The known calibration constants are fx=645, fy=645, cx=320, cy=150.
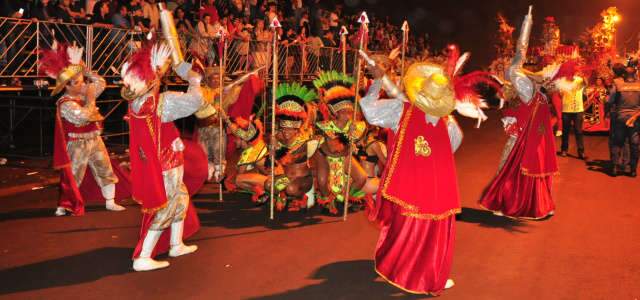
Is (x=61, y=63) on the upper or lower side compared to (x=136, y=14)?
lower

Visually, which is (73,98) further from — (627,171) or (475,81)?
(627,171)

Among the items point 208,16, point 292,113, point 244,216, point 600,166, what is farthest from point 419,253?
point 208,16

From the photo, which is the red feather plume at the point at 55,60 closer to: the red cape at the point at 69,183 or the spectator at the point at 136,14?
the red cape at the point at 69,183

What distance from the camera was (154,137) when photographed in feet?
17.5

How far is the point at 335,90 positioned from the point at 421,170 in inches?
99.1

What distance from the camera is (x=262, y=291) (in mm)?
5164

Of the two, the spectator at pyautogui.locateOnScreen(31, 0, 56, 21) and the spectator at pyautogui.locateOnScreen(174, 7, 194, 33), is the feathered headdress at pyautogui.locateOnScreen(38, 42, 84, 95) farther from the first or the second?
the spectator at pyautogui.locateOnScreen(174, 7, 194, 33)

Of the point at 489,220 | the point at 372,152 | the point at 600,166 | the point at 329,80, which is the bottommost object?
the point at 489,220

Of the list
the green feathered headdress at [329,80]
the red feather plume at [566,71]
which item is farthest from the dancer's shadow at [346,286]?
the red feather plume at [566,71]

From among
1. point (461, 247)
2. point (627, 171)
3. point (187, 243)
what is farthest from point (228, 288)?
point (627, 171)

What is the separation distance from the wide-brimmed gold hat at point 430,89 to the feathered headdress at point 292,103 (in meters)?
2.62

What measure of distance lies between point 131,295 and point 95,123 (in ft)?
9.94

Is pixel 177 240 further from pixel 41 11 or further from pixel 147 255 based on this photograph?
pixel 41 11

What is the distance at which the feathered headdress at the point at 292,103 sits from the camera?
7.40 meters
